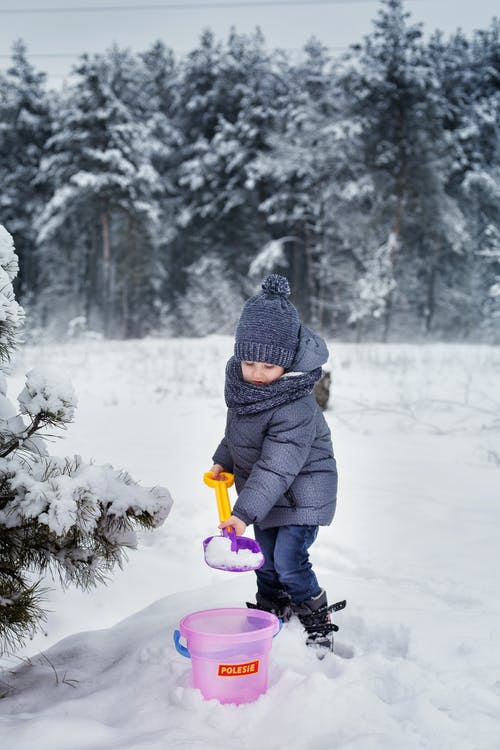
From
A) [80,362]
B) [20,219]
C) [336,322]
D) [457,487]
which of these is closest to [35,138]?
[20,219]

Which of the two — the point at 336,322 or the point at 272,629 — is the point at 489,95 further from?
the point at 272,629

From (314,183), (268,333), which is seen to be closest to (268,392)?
(268,333)

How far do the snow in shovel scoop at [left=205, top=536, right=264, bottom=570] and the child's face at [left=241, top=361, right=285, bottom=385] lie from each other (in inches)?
26.4

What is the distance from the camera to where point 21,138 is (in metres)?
24.2

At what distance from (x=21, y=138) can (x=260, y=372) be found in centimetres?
2486

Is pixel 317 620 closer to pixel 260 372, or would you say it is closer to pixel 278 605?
pixel 278 605

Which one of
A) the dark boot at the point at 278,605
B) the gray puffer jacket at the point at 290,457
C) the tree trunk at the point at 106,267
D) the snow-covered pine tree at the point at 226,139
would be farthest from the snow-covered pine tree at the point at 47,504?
the tree trunk at the point at 106,267

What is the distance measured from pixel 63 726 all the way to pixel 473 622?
1.73m

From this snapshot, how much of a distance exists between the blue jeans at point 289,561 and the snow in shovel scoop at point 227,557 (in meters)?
0.49

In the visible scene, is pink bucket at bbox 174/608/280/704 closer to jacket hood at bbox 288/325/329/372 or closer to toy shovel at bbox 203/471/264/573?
toy shovel at bbox 203/471/264/573

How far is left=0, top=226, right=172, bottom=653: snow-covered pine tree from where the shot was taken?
5.81 ft

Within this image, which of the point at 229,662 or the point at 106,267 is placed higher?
the point at 106,267

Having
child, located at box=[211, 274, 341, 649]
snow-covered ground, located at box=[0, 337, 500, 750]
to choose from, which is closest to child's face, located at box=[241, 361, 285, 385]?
child, located at box=[211, 274, 341, 649]

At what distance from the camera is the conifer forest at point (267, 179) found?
21266 mm
